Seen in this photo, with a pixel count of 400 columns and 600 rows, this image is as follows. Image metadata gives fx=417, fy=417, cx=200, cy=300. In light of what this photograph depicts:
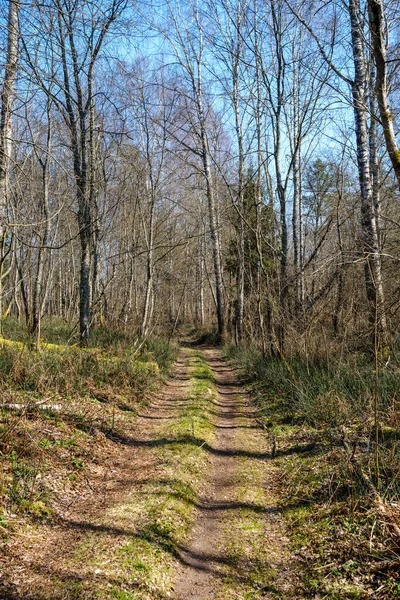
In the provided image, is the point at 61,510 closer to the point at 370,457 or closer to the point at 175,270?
the point at 370,457

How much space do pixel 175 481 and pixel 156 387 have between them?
16.5 feet

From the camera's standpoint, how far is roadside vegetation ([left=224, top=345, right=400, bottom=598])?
3.33m

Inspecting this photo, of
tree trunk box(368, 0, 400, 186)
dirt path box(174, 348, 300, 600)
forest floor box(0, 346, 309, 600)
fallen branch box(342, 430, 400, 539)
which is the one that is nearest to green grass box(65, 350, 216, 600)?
forest floor box(0, 346, 309, 600)

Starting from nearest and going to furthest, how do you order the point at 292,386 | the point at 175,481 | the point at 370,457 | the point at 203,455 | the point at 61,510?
1. the point at 61,510
2. the point at 370,457
3. the point at 175,481
4. the point at 203,455
5. the point at 292,386

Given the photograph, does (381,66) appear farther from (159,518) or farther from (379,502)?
(159,518)

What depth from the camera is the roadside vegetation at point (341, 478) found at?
3326 mm

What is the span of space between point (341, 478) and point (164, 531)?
200 centimetres

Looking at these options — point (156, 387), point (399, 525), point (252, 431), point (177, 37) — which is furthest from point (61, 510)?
point (177, 37)

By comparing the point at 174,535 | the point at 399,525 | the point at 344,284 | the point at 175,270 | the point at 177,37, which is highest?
the point at 177,37

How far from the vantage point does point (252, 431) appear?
7363 millimetres

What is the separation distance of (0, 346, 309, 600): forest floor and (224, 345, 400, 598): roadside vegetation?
0.21 metres

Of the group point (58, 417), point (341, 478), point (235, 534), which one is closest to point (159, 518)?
point (235, 534)

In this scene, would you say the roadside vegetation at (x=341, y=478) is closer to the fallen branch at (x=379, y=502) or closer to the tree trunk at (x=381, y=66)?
the fallen branch at (x=379, y=502)

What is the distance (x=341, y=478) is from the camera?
4.58 meters
